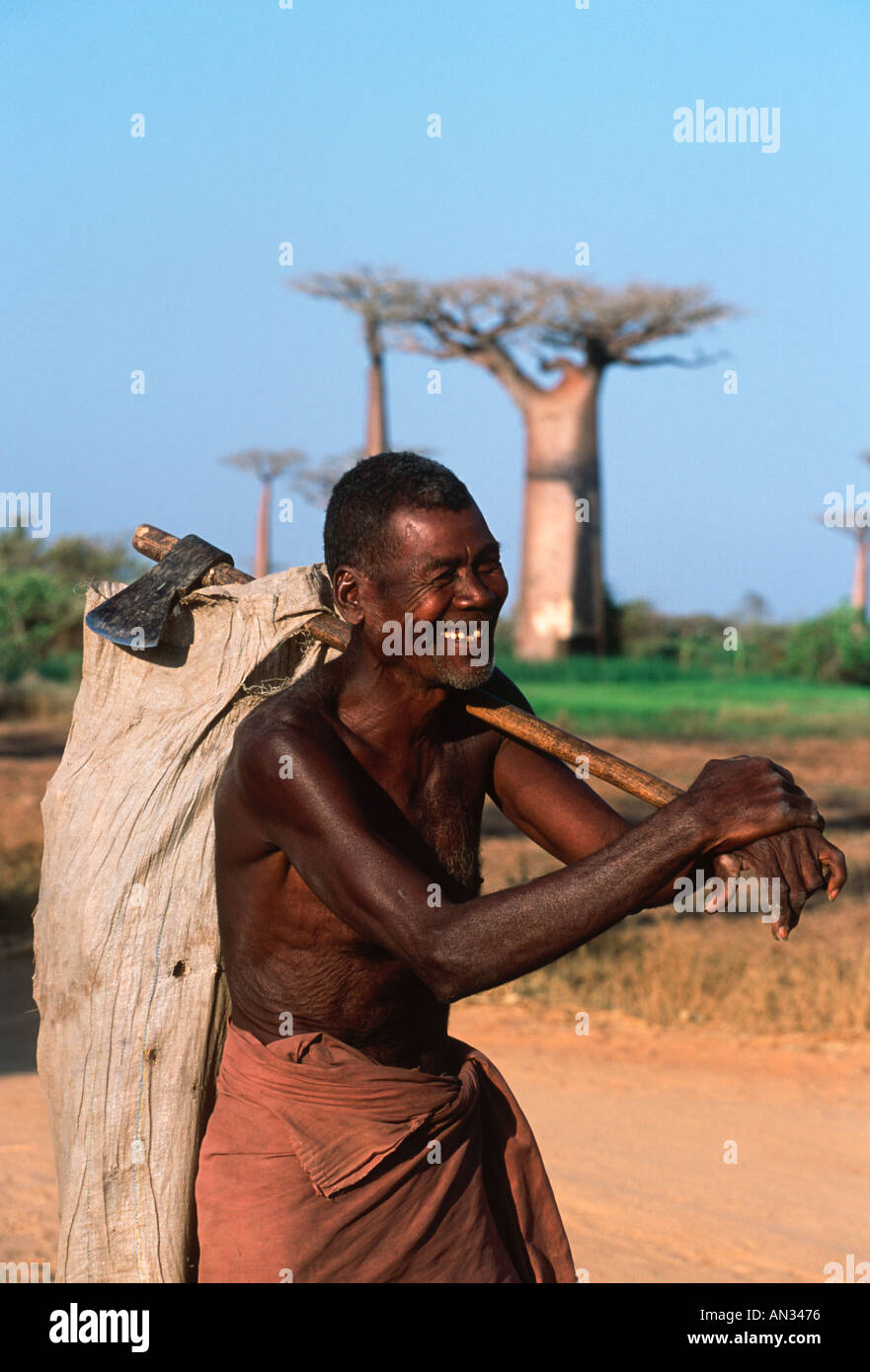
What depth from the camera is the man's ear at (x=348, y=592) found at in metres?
2.27

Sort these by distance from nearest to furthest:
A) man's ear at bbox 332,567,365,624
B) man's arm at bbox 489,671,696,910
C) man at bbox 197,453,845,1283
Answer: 1. man at bbox 197,453,845,1283
2. man's ear at bbox 332,567,365,624
3. man's arm at bbox 489,671,696,910

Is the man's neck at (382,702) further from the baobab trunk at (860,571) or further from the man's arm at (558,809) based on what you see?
the baobab trunk at (860,571)

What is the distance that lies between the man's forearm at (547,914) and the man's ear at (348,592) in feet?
1.80

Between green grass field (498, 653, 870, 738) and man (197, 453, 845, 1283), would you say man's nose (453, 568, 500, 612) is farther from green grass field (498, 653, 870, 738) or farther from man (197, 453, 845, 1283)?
green grass field (498, 653, 870, 738)

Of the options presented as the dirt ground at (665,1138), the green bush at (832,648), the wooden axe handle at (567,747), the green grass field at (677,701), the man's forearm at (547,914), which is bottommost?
the dirt ground at (665,1138)

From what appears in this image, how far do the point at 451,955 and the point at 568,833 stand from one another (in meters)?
0.60

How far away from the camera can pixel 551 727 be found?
240 centimetres

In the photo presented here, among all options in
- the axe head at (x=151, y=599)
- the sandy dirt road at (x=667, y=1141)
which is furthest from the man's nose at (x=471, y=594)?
the sandy dirt road at (x=667, y=1141)

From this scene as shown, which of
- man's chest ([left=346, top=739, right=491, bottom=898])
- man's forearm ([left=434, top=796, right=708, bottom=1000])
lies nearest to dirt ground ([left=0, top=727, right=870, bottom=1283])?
man's chest ([left=346, top=739, right=491, bottom=898])

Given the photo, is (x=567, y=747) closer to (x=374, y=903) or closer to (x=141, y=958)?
(x=374, y=903)

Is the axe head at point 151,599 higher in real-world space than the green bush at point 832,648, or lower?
higher

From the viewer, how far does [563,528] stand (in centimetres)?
2833

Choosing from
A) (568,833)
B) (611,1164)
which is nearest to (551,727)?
(568,833)

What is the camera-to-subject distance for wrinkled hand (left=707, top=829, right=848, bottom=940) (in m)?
2.11
